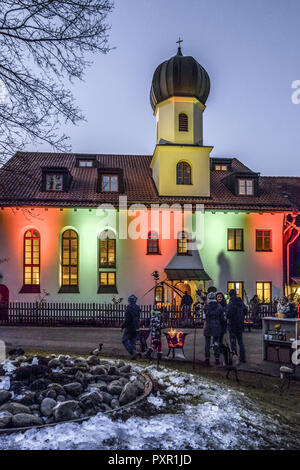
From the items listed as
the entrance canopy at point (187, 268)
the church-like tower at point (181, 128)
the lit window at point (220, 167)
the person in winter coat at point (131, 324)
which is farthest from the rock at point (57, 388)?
the lit window at point (220, 167)

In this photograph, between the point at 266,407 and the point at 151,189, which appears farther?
the point at 151,189

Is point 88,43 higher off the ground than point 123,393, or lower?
higher

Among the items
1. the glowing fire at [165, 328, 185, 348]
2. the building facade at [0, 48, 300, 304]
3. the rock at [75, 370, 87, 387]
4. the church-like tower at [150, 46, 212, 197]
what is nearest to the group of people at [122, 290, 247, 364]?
the glowing fire at [165, 328, 185, 348]

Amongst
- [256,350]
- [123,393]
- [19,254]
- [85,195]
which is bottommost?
[256,350]

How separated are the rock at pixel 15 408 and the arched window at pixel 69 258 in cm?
1842

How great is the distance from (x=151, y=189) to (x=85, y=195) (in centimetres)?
455

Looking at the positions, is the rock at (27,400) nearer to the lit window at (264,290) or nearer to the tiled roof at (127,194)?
the tiled roof at (127,194)

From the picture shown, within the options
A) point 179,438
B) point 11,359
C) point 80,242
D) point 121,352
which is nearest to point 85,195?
point 80,242

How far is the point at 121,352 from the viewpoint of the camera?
12.4 metres

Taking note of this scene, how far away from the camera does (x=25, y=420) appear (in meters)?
5.62

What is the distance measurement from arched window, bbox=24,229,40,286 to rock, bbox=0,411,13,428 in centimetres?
1882

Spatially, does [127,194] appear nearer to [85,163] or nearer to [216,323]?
[85,163]

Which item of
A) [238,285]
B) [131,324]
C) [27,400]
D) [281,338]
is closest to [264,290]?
[238,285]

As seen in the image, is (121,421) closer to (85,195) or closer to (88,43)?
(88,43)
